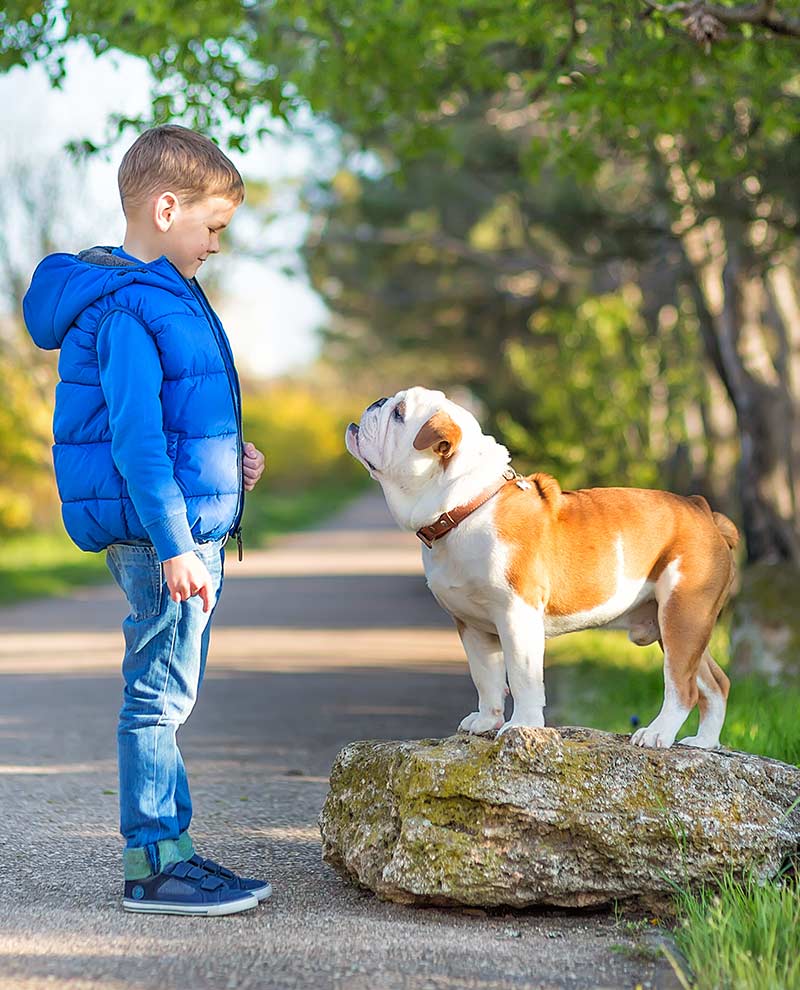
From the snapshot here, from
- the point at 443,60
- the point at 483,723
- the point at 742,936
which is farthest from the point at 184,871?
the point at 443,60

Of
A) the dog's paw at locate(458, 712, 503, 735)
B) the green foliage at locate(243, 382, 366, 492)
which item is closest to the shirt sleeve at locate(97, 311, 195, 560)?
the dog's paw at locate(458, 712, 503, 735)

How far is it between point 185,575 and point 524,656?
3.64 ft

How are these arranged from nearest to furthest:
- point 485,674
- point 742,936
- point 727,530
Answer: point 742,936
point 485,674
point 727,530

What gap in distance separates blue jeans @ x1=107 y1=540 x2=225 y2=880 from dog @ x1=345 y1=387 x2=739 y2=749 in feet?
2.38

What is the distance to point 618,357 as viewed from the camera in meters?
15.6

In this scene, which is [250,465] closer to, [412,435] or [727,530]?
[412,435]

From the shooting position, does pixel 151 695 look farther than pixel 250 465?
No

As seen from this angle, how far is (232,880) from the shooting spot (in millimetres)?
4332

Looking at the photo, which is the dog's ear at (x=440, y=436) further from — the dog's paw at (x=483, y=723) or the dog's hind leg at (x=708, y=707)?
the dog's hind leg at (x=708, y=707)

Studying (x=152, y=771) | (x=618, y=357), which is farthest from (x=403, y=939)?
(x=618, y=357)

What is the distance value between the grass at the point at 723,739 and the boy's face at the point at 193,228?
242 cm

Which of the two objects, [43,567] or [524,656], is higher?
[524,656]

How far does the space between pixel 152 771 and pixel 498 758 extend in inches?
41.4

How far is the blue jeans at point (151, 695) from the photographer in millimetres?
4191
